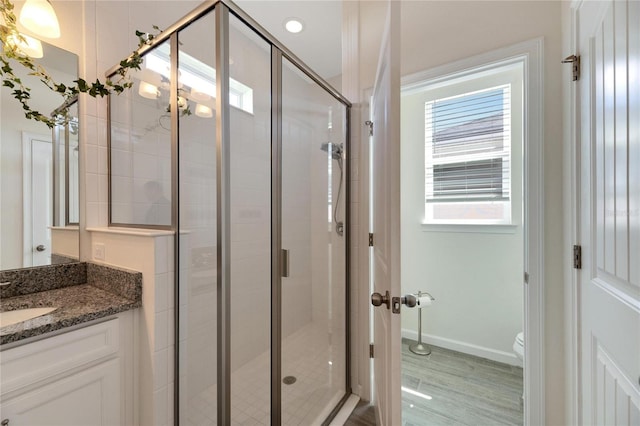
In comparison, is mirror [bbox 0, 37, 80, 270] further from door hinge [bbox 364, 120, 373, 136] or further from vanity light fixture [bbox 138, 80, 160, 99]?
door hinge [bbox 364, 120, 373, 136]

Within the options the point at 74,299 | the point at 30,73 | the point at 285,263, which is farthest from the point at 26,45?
the point at 285,263

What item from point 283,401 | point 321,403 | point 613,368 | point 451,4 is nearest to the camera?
point 613,368

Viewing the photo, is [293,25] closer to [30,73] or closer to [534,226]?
[30,73]

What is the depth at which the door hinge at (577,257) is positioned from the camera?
1.10m

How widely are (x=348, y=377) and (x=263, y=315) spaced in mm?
980

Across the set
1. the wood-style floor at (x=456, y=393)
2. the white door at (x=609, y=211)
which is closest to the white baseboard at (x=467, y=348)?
the wood-style floor at (x=456, y=393)

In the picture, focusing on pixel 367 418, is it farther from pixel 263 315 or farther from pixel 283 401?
pixel 263 315

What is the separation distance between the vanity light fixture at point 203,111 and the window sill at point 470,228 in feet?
7.25

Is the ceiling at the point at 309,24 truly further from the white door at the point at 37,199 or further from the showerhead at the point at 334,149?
the white door at the point at 37,199

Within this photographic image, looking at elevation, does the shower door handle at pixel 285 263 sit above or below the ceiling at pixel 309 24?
below

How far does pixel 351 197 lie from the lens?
187 cm

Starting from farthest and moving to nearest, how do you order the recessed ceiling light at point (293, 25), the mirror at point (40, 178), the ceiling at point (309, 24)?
the recessed ceiling light at point (293, 25) → the ceiling at point (309, 24) → the mirror at point (40, 178)

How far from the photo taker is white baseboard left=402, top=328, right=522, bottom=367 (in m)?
2.21

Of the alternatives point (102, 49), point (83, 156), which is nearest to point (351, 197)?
point (83, 156)
